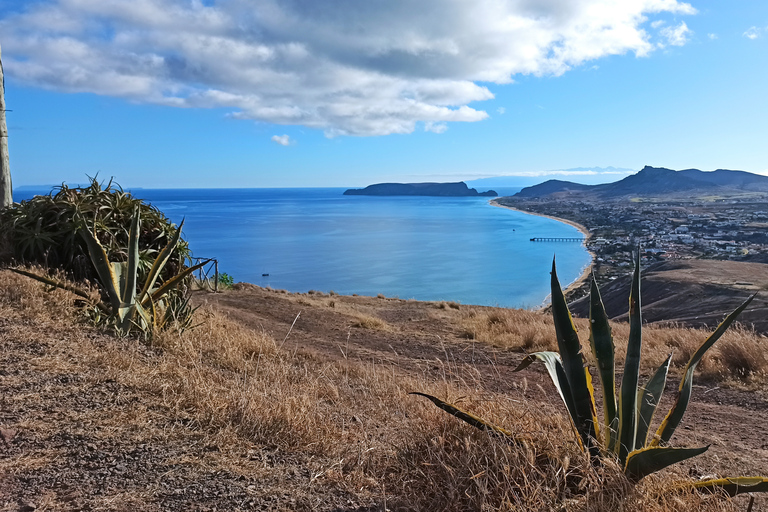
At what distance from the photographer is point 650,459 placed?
2289mm

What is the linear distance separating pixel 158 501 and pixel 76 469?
566mm

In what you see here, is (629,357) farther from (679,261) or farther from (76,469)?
(679,261)

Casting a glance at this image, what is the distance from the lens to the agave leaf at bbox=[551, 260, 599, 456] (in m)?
2.62

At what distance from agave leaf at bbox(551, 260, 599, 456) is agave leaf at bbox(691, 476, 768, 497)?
496 mm

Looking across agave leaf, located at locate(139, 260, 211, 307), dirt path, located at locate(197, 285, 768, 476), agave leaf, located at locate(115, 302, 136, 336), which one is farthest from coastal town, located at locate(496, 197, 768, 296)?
agave leaf, located at locate(115, 302, 136, 336)

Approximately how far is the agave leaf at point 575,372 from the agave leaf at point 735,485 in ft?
1.63

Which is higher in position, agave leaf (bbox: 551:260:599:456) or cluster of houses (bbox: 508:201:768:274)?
agave leaf (bbox: 551:260:599:456)

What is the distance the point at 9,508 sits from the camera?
7.22ft

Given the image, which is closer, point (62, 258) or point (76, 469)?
point (76, 469)

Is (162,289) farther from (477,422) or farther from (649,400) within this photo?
(649,400)

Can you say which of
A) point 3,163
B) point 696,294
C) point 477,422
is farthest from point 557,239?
point 477,422

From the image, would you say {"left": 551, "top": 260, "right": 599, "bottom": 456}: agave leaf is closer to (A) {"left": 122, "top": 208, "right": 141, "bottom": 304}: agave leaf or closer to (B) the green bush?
(A) {"left": 122, "top": 208, "right": 141, "bottom": 304}: agave leaf

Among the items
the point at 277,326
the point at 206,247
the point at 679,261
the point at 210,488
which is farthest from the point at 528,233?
the point at 210,488

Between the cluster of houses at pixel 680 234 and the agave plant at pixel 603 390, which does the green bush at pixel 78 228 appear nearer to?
the agave plant at pixel 603 390
